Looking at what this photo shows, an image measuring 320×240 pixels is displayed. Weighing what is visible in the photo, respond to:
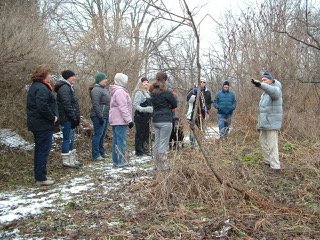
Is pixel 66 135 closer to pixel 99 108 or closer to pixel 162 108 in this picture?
pixel 99 108

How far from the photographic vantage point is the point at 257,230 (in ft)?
14.0

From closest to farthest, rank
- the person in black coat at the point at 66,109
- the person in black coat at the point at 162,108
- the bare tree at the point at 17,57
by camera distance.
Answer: the person in black coat at the point at 162,108, the person in black coat at the point at 66,109, the bare tree at the point at 17,57

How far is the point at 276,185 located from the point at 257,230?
7.27 ft

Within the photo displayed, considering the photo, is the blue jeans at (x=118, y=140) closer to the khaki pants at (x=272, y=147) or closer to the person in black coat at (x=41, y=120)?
the person in black coat at (x=41, y=120)

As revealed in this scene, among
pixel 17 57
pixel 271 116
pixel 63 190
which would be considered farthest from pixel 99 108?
pixel 271 116

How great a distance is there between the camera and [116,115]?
7.62 meters

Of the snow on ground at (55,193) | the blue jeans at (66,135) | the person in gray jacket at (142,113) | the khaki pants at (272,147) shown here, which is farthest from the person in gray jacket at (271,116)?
the blue jeans at (66,135)

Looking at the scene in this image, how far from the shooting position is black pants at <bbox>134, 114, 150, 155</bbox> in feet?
28.5

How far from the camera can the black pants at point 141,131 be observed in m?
8.69

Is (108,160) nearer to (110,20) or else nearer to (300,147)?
(300,147)

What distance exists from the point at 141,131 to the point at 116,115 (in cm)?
130

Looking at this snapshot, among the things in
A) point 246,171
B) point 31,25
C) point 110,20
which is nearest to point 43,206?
point 246,171

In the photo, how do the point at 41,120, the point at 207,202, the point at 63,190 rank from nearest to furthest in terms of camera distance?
the point at 207,202 < the point at 63,190 < the point at 41,120

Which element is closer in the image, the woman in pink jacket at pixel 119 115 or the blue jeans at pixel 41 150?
the blue jeans at pixel 41 150
